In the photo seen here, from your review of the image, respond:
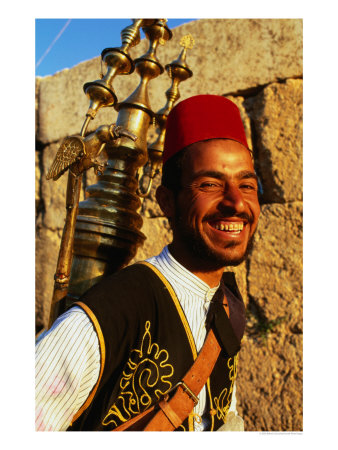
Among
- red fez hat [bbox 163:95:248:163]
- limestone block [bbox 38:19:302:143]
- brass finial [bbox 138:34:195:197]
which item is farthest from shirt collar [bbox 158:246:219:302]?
limestone block [bbox 38:19:302:143]

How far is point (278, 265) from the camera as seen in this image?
2.11 metres

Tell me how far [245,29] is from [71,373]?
7.35ft

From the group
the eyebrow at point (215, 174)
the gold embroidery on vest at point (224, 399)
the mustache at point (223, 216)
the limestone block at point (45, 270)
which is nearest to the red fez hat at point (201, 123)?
the eyebrow at point (215, 174)

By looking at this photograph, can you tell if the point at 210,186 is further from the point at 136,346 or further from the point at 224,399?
the point at 224,399

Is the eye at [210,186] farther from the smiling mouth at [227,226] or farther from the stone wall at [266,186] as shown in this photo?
the stone wall at [266,186]

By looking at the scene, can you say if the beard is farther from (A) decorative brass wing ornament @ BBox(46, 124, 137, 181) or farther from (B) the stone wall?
(B) the stone wall

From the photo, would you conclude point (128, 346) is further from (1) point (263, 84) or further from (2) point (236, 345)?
(1) point (263, 84)

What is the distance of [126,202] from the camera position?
1314 mm

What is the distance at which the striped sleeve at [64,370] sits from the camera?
2.69ft

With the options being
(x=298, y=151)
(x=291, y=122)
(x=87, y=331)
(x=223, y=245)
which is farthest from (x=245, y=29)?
(x=87, y=331)

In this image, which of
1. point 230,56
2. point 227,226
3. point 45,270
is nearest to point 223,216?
point 227,226

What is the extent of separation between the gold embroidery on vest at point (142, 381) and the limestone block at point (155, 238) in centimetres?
148

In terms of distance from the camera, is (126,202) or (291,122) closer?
(126,202)

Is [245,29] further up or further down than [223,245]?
further up
